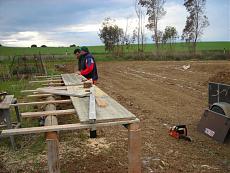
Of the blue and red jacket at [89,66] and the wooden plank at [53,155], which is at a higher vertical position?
the blue and red jacket at [89,66]

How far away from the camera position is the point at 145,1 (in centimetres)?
4534

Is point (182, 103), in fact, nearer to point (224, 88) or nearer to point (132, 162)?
point (224, 88)

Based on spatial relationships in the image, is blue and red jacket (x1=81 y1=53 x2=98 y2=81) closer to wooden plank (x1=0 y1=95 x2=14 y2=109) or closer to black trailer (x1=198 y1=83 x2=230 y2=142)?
wooden plank (x1=0 y1=95 x2=14 y2=109)

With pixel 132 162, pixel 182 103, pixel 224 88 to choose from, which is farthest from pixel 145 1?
pixel 132 162

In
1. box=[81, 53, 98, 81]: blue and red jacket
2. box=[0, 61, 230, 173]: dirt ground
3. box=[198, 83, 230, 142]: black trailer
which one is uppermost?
box=[81, 53, 98, 81]: blue and red jacket

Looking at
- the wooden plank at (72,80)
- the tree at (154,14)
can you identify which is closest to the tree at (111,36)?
the tree at (154,14)

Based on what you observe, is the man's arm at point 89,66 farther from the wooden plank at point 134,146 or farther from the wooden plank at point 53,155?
the wooden plank at point 53,155

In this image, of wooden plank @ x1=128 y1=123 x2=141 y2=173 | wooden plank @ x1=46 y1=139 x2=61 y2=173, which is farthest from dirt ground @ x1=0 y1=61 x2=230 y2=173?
wooden plank @ x1=46 y1=139 x2=61 y2=173

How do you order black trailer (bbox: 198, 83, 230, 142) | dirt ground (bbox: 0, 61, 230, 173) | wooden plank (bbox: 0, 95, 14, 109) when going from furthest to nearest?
black trailer (bbox: 198, 83, 230, 142)
wooden plank (bbox: 0, 95, 14, 109)
dirt ground (bbox: 0, 61, 230, 173)

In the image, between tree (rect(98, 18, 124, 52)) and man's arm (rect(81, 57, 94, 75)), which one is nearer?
man's arm (rect(81, 57, 94, 75))

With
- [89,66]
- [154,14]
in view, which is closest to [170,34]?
[154,14]

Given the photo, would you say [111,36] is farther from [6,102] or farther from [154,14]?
[6,102]

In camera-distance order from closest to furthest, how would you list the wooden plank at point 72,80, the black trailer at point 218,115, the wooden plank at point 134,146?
1. the wooden plank at point 134,146
2. the black trailer at point 218,115
3. the wooden plank at point 72,80

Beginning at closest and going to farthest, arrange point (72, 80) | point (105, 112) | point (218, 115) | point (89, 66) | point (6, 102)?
point (105, 112) < point (6, 102) < point (218, 115) < point (72, 80) < point (89, 66)
